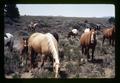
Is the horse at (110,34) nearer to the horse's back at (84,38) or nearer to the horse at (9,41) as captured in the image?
the horse's back at (84,38)

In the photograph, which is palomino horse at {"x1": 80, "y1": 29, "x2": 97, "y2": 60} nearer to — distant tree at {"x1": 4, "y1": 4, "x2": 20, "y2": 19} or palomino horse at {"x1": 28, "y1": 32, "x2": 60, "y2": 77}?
palomino horse at {"x1": 28, "y1": 32, "x2": 60, "y2": 77}

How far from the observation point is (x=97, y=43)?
1748 mm

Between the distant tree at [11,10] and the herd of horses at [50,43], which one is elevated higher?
the distant tree at [11,10]

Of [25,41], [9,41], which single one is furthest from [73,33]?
[9,41]

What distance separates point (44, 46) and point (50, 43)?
0.17ft

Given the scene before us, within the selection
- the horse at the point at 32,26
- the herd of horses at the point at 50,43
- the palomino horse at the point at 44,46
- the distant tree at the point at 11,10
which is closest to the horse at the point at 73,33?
the herd of horses at the point at 50,43

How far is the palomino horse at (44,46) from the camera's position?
1.74m

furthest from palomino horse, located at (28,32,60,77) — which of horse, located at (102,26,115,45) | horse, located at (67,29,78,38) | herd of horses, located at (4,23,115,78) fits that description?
horse, located at (102,26,115,45)

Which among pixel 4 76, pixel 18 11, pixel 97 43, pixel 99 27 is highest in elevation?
pixel 18 11

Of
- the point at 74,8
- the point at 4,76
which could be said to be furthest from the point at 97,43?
the point at 4,76

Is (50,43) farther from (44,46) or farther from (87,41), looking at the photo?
(87,41)

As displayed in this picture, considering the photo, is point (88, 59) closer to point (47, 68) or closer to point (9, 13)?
point (47, 68)

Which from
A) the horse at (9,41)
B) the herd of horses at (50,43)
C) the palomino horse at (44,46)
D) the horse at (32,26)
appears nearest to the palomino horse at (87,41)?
the herd of horses at (50,43)
